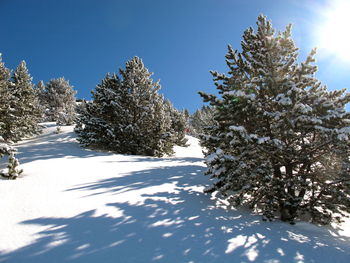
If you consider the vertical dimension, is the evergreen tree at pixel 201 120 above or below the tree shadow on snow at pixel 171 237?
above

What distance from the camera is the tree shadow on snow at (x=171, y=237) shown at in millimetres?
4477

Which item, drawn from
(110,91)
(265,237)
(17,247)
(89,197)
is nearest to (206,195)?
(265,237)

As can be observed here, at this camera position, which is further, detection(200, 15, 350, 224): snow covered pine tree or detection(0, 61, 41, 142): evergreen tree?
detection(0, 61, 41, 142): evergreen tree

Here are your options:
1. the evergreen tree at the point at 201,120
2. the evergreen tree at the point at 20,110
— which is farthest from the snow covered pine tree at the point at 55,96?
the evergreen tree at the point at 201,120

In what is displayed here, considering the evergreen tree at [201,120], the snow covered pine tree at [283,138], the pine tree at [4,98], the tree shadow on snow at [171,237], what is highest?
the evergreen tree at [201,120]

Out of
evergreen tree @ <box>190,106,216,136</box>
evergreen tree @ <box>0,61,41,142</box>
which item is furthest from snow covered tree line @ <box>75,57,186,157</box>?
evergreen tree @ <box>190,106,216,136</box>

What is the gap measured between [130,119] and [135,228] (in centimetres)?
1350

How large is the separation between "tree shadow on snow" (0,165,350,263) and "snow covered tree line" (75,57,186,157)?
10.3m

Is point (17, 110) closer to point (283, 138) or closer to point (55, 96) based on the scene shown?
point (283, 138)

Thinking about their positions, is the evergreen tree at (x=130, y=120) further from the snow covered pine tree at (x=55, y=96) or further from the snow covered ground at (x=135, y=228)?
the snow covered pine tree at (x=55, y=96)

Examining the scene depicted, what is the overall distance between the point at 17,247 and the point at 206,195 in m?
6.34

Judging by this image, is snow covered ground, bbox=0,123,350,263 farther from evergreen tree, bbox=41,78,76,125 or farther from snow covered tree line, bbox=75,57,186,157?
evergreen tree, bbox=41,78,76,125

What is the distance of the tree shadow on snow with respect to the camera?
4.48 meters

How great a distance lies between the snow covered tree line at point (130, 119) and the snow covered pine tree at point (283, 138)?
1036 centimetres
